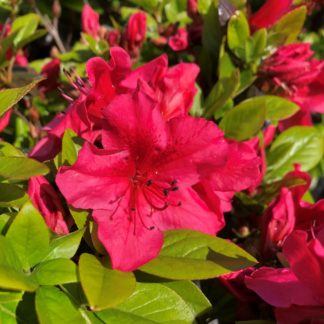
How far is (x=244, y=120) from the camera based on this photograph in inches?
47.7

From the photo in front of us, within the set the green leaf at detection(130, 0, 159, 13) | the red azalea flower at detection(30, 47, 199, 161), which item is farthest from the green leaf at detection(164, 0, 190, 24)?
the red azalea flower at detection(30, 47, 199, 161)

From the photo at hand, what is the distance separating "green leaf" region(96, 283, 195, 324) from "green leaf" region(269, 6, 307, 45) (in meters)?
0.79

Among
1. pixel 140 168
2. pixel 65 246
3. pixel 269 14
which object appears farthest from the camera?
pixel 269 14

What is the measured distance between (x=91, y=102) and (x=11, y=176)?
219 mm

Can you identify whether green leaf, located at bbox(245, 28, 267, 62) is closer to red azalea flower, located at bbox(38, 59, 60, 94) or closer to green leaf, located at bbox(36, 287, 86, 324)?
red azalea flower, located at bbox(38, 59, 60, 94)

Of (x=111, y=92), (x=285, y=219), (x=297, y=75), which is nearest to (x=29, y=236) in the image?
(x=111, y=92)

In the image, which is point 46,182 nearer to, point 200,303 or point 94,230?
point 94,230

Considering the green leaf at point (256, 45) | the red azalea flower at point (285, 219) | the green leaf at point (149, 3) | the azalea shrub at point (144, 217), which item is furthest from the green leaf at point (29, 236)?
the green leaf at point (149, 3)

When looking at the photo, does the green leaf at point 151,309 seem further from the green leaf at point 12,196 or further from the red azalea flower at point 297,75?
the red azalea flower at point 297,75

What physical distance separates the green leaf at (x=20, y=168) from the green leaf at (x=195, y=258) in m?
0.22

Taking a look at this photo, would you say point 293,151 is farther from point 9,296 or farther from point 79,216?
point 9,296

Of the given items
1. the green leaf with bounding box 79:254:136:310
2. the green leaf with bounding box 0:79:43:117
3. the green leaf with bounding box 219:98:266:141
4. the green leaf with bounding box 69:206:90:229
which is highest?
the green leaf with bounding box 0:79:43:117

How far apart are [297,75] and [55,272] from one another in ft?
2.71

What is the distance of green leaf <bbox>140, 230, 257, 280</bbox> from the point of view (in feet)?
2.81
